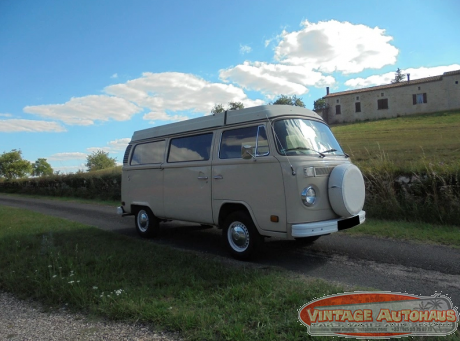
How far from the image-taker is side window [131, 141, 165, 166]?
7.72m

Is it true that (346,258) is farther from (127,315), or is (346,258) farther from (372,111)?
(372,111)

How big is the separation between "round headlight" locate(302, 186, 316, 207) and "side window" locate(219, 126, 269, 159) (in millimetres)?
871

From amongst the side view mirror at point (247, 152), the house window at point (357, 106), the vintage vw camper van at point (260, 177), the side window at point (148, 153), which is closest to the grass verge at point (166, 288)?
the vintage vw camper van at point (260, 177)

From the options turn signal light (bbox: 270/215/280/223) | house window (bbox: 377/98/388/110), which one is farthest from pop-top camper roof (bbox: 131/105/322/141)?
house window (bbox: 377/98/388/110)

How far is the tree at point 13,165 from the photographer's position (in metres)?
62.9

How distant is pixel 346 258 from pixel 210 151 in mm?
3049

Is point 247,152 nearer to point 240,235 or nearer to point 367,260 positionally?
point 240,235

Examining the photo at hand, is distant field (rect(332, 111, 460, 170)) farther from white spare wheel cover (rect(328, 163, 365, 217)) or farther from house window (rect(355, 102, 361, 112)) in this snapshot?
house window (rect(355, 102, 361, 112))

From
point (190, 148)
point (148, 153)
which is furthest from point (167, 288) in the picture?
point (148, 153)

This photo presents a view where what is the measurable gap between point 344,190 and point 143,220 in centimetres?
500

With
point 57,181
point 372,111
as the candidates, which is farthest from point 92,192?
point 372,111

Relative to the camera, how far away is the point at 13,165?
6300 centimetres

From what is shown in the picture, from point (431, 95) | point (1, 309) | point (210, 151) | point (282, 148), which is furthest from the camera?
point (431, 95)

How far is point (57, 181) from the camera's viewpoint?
29.1m
